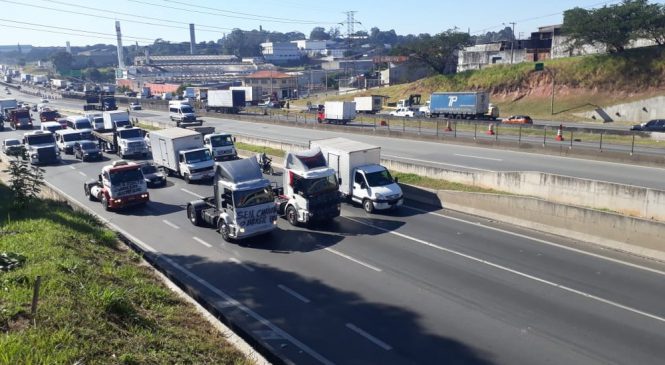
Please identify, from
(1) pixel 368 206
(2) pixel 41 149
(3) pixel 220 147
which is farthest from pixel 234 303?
(2) pixel 41 149

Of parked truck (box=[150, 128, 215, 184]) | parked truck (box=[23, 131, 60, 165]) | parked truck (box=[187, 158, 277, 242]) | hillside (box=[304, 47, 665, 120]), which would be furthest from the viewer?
hillside (box=[304, 47, 665, 120])

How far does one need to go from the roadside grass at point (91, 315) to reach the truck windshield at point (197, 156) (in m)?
15.7

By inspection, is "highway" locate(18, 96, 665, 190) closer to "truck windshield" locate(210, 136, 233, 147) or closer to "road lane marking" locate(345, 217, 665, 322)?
"truck windshield" locate(210, 136, 233, 147)

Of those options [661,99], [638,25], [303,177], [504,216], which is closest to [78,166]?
[303,177]

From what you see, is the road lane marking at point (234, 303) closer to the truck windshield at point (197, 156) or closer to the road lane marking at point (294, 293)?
the road lane marking at point (294, 293)

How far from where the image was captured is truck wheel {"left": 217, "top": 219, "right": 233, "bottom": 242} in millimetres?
19986

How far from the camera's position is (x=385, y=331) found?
1298 centimetres

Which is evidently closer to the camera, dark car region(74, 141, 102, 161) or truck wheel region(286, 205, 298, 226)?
truck wheel region(286, 205, 298, 226)

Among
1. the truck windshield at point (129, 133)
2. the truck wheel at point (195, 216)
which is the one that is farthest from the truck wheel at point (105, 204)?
the truck windshield at point (129, 133)

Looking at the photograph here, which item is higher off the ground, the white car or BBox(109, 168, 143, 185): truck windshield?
the white car

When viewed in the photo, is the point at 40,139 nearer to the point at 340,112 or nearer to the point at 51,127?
the point at 51,127

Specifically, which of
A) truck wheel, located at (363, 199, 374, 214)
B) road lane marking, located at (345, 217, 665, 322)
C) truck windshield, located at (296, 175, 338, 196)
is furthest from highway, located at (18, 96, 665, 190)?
truck windshield, located at (296, 175, 338, 196)

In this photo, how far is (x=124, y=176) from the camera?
2534 cm

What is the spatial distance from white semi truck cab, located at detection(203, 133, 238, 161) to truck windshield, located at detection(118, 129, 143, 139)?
25.6ft
